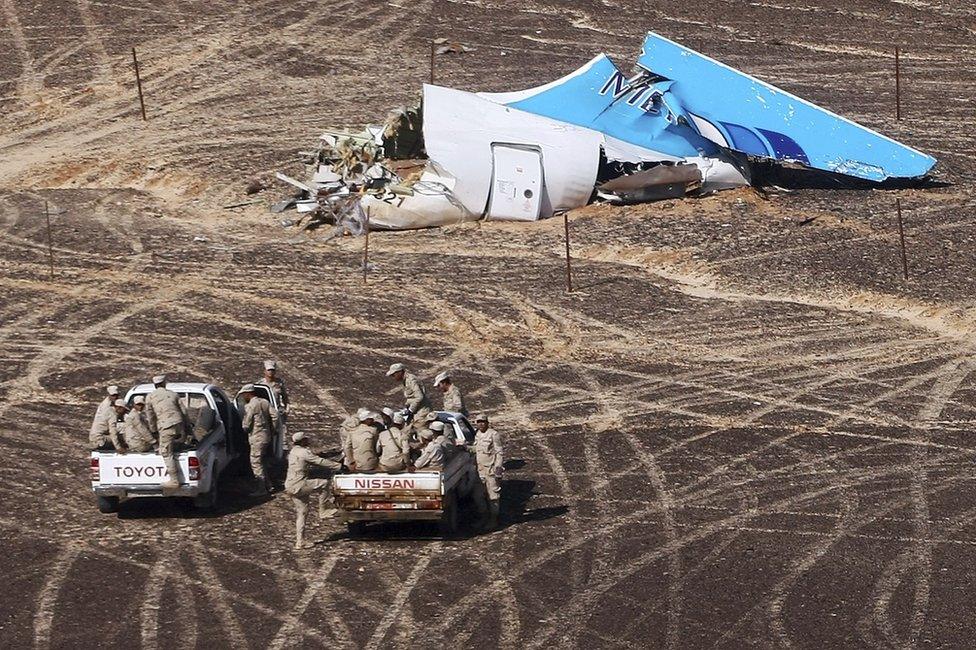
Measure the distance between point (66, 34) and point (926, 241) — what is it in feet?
81.4

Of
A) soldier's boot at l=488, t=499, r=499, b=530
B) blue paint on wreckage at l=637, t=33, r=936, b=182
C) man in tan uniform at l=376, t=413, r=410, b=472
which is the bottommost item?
soldier's boot at l=488, t=499, r=499, b=530

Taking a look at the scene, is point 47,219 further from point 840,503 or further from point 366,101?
point 840,503

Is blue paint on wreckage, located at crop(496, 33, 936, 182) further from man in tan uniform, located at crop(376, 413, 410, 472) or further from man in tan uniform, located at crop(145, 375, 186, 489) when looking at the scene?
man in tan uniform, located at crop(145, 375, 186, 489)

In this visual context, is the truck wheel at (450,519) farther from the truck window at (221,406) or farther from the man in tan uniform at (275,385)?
the truck window at (221,406)

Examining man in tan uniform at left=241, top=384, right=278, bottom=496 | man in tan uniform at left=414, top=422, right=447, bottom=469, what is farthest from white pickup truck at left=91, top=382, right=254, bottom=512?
man in tan uniform at left=414, top=422, right=447, bottom=469

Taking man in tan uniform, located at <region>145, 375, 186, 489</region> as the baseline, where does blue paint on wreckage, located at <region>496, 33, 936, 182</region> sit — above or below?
above

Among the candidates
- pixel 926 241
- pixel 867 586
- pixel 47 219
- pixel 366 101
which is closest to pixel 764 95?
pixel 926 241

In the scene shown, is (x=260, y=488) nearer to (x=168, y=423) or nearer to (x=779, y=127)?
(x=168, y=423)

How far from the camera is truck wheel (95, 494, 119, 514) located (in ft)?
67.1

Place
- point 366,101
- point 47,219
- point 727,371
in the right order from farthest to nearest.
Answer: point 366,101 → point 47,219 → point 727,371

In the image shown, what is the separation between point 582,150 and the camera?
32812mm

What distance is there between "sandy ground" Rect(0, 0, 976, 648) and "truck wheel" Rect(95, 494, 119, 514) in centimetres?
34

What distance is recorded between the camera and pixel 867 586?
1836 centimetres

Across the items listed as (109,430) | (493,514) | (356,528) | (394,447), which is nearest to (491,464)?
(493,514)
